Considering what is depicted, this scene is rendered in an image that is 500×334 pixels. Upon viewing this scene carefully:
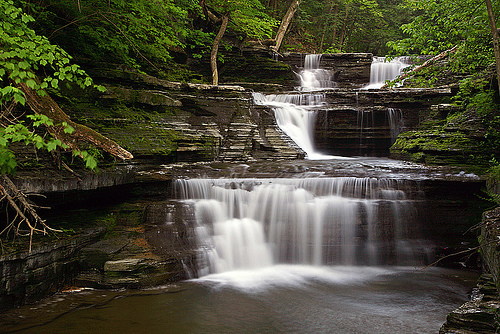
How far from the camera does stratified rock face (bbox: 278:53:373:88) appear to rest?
64.6 feet

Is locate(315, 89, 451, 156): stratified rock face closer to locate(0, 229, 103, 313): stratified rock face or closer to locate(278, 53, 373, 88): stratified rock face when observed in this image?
locate(278, 53, 373, 88): stratified rock face

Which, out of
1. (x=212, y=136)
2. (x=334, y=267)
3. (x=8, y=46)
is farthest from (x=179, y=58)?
(x=334, y=267)

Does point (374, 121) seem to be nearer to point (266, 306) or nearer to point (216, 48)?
point (216, 48)

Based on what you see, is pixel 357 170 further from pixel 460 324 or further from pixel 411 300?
pixel 460 324

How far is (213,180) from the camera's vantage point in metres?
7.54

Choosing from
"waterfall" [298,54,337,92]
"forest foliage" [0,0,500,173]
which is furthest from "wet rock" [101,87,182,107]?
"waterfall" [298,54,337,92]

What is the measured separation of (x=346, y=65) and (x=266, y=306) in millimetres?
17903

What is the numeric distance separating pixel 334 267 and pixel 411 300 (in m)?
1.71

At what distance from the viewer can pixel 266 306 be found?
5121 millimetres

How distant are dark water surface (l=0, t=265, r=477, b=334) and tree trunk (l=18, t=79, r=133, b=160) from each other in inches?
97.6

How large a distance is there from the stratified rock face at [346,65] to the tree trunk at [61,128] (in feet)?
50.2

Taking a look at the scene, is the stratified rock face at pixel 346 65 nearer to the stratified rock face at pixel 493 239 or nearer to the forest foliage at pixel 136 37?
the forest foliage at pixel 136 37

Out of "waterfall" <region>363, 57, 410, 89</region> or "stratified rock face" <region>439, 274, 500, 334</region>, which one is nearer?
"stratified rock face" <region>439, 274, 500, 334</region>

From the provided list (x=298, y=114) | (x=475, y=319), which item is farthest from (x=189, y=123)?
(x=475, y=319)
